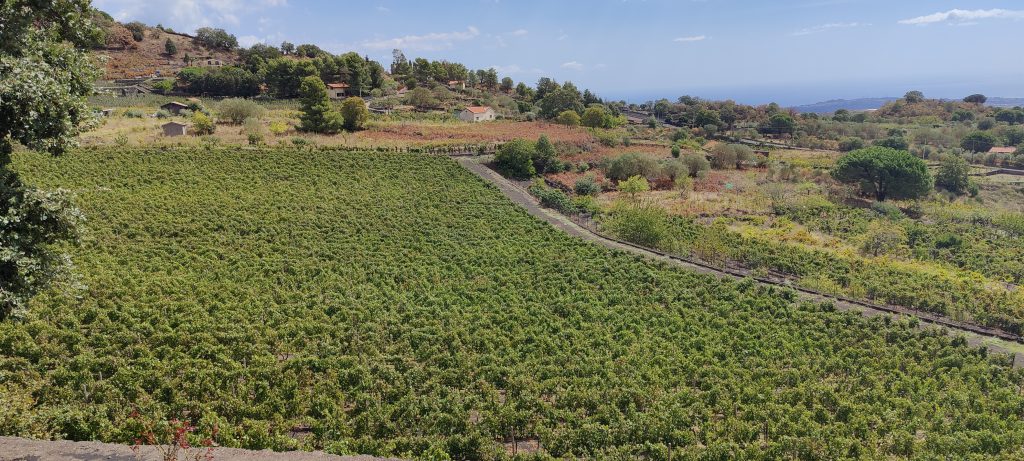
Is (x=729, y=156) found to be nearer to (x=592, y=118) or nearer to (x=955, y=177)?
(x=592, y=118)

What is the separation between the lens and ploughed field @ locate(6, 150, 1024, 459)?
15008mm

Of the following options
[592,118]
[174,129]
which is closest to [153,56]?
[174,129]

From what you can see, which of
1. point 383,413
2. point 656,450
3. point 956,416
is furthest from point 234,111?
point 956,416

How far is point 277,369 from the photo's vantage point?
57.1 ft

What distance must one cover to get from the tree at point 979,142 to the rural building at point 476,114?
7479cm

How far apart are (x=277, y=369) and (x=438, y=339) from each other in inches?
222

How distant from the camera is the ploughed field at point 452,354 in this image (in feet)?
49.2

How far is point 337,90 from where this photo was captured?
274 feet

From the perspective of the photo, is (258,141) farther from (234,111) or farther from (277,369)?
(277,369)

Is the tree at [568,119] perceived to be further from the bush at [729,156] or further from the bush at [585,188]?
the bush at [585,188]

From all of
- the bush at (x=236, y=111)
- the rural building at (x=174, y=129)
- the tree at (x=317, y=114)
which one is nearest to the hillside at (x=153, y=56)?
the bush at (x=236, y=111)

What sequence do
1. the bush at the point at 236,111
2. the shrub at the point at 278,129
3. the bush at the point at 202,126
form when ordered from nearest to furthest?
the bush at the point at 202,126 < the shrub at the point at 278,129 < the bush at the point at 236,111

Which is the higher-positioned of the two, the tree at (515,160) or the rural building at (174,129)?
the rural building at (174,129)

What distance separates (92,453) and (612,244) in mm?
27809
